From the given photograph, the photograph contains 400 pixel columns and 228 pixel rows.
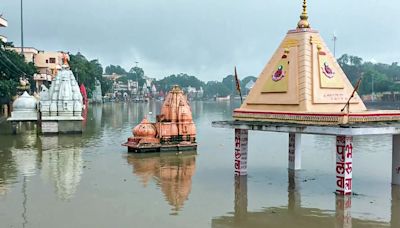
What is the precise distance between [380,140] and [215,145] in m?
12.5

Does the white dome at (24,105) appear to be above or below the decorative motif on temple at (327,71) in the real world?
below

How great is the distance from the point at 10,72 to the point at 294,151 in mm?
38671

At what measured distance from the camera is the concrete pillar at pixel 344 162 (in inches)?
639

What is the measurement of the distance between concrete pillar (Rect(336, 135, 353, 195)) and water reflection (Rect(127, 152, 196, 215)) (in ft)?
17.9

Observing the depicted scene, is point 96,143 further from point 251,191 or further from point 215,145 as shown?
point 251,191

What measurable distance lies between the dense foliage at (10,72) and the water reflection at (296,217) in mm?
36980

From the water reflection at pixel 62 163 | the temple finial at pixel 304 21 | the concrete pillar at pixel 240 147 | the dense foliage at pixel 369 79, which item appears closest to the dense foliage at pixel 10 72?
the water reflection at pixel 62 163

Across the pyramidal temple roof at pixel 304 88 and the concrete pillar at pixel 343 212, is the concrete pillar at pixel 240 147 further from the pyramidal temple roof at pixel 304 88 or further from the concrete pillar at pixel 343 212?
the concrete pillar at pixel 343 212

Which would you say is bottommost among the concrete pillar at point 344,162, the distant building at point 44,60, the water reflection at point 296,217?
the water reflection at point 296,217

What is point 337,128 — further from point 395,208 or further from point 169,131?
point 169,131

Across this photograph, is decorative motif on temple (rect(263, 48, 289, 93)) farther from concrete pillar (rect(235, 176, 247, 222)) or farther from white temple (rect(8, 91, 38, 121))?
white temple (rect(8, 91, 38, 121))

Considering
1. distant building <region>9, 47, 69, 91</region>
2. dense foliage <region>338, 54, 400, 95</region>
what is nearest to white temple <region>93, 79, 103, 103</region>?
distant building <region>9, 47, 69, 91</region>

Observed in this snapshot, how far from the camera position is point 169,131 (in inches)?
1158

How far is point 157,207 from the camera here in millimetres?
16203
